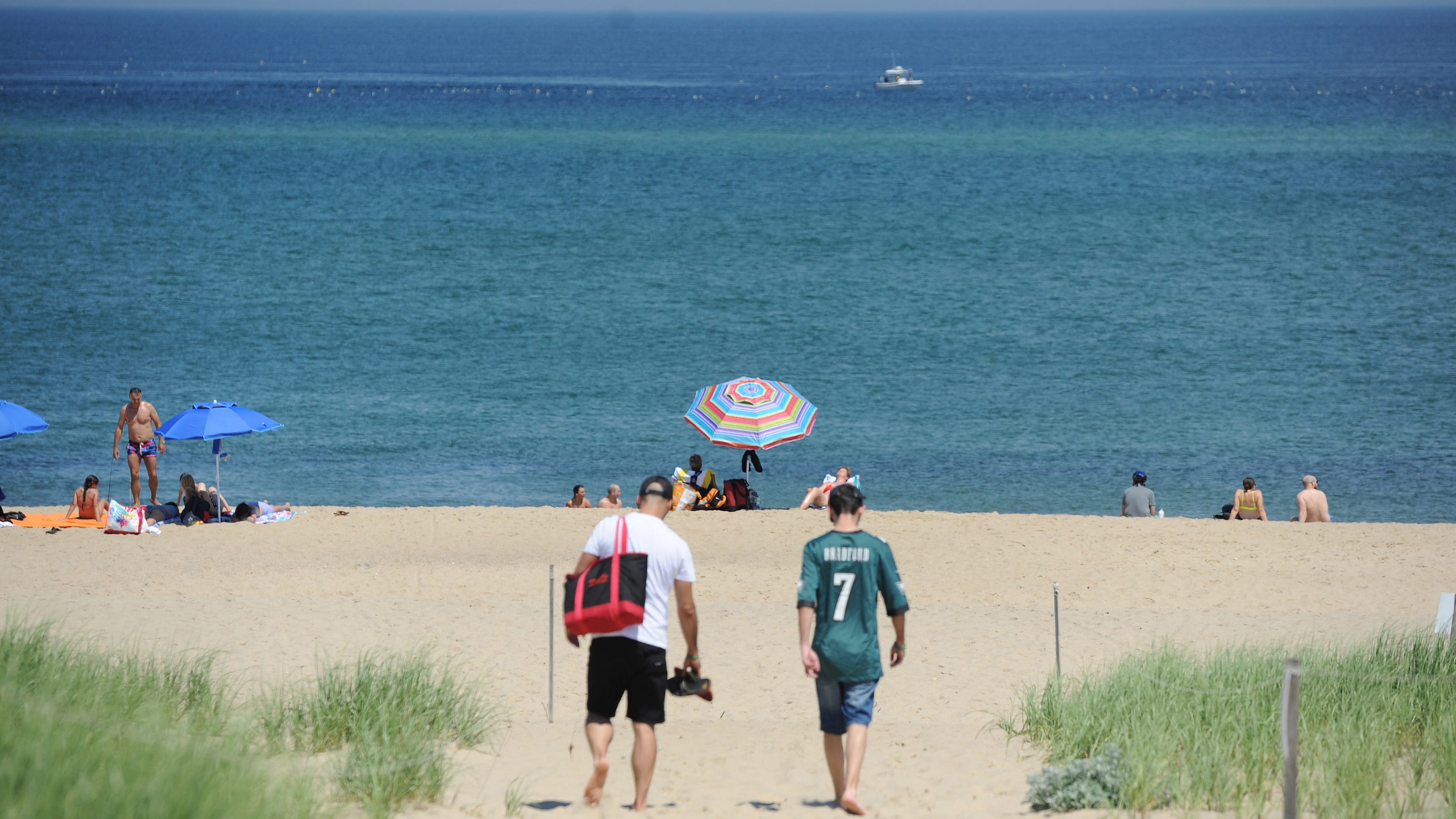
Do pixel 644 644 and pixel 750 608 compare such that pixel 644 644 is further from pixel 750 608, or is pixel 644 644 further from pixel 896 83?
pixel 896 83

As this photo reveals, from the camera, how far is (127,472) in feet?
70.0

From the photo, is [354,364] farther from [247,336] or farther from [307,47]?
[307,47]

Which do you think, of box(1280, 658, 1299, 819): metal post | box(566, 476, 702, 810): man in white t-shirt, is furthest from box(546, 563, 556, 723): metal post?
box(1280, 658, 1299, 819): metal post

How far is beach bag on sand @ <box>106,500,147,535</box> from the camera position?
46.2ft

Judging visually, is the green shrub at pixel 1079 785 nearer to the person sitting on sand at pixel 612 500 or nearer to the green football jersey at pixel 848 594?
the green football jersey at pixel 848 594

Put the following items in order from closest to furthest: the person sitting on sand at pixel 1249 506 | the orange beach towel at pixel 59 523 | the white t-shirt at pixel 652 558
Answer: the white t-shirt at pixel 652 558 → the orange beach towel at pixel 59 523 → the person sitting on sand at pixel 1249 506

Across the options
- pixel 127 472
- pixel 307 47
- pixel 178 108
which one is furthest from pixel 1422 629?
pixel 307 47

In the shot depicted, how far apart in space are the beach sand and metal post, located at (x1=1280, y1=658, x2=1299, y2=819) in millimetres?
1261

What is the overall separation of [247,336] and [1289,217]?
36.1 meters

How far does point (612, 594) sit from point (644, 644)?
12.6 inches

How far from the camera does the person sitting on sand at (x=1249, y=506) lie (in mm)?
15695

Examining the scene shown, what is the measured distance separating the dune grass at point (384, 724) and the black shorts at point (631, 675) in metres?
0.87

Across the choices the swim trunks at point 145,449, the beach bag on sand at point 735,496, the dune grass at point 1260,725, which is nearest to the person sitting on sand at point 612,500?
the beach bag on sand at point 735,496

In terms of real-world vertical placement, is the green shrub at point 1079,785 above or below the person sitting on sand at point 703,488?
below
